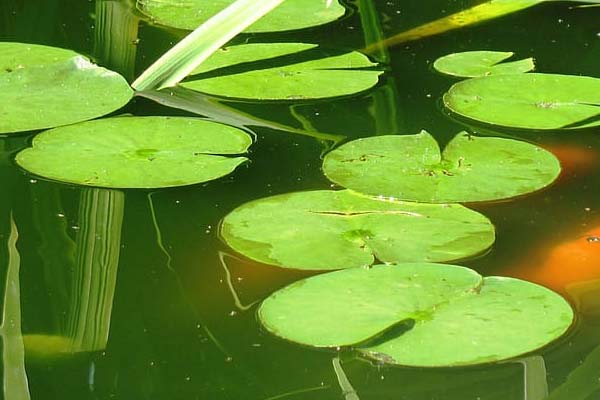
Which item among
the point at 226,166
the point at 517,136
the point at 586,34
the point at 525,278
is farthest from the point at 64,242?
the point at 586,34

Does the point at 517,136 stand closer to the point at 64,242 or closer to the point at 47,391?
the point at 64,242

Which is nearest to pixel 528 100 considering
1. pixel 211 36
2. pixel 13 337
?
pixel 211 36

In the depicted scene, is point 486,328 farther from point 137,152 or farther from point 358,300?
point 137,152

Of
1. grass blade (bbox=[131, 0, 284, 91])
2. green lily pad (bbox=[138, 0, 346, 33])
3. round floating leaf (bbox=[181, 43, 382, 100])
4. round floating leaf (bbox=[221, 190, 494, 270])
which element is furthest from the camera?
green lily pad (bbox=[138, 0, 346, 33])

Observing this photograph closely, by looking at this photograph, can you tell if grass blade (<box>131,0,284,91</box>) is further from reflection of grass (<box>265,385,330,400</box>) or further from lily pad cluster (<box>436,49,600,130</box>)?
reflection of grass (<box>265,385,330,400</box>)

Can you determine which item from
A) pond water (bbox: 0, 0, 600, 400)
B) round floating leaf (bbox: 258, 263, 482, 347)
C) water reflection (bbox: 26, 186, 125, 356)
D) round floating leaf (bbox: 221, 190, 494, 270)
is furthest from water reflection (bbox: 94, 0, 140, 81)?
round floating leaf (bbox: 258, 263, 482, 347)
